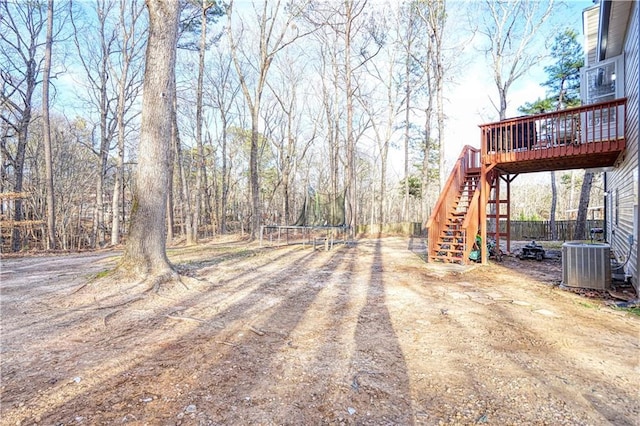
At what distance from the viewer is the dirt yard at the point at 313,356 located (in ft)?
6.00

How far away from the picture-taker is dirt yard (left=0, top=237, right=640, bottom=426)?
1828 millimetres

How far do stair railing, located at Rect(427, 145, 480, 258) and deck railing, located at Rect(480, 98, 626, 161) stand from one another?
815 mm

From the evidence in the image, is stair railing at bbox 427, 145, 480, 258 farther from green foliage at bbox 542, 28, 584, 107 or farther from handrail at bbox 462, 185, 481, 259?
green foliage at bbox 542, 28, 584, 107

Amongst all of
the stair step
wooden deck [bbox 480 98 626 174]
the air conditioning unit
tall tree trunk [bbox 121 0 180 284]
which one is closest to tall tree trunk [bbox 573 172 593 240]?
wooden deck [bbox 480 98 626 174]

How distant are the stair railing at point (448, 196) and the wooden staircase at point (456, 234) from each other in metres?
0.11

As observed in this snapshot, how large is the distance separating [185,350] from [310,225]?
7.79m

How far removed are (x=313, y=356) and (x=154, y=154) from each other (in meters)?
4.01

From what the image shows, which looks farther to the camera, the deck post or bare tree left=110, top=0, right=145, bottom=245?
bare tree left=110, top=0, right=145, bottom=245

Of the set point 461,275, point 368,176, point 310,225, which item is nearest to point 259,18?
point 310,225

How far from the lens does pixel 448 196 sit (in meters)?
7.54

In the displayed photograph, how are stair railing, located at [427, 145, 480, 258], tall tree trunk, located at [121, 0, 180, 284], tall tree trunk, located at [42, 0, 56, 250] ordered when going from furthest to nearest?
tall tree trunk, located at [42, 0, 56, 250], stair railing, located at [427, 145, 480, 258], tall tree trunk, located at [121, 0, 180, 284]

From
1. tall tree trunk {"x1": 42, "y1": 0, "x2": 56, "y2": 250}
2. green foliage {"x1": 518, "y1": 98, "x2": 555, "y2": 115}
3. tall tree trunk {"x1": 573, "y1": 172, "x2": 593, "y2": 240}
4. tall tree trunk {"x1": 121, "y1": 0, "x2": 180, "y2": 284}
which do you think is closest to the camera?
tall tree trunk {"x1": 121, "y1": 0, "x2": 180, "y2": 284}

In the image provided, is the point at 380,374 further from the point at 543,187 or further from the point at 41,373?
the point at 543,187

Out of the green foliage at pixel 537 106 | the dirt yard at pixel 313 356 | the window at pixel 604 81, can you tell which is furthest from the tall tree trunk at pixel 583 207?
the dirt yard at pixel 313 356
